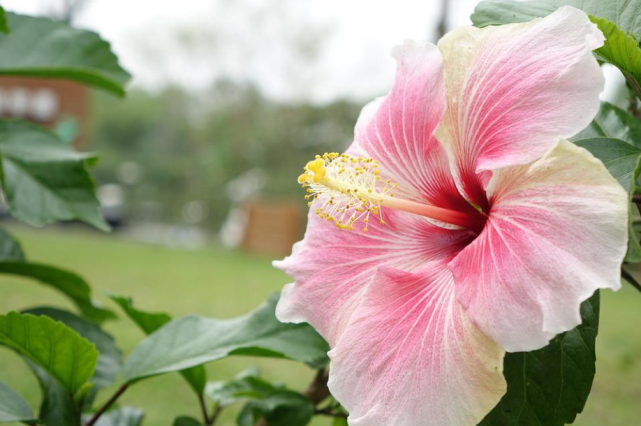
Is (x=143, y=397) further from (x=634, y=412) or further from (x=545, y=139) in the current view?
(x=545, y=139)

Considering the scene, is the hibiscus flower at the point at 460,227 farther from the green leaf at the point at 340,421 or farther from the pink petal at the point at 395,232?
the green leaf at the point at 340,421

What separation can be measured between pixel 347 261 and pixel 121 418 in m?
0.49

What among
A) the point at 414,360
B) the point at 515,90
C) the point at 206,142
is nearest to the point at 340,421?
the point at 414,360

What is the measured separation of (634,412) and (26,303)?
3.71 meters

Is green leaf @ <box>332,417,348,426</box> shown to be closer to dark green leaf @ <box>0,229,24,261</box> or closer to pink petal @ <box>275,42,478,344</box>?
pink petal @ <box>275,42,478,344</box>

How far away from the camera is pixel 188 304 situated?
4875 millimetres

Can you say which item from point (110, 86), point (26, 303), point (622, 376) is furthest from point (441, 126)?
point (26, 303)

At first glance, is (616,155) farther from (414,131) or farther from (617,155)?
(414,131)

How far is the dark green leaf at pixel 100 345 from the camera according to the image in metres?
0.76

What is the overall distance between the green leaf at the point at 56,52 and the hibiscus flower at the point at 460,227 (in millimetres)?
532

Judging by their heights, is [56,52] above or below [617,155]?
above

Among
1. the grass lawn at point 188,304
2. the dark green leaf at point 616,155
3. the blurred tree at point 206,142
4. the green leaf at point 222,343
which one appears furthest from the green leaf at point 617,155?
the blurred tree at point 206,142

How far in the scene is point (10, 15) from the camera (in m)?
0.95

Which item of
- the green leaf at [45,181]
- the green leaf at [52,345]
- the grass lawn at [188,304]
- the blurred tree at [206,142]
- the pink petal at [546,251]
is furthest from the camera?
the blurred tree at [206,142]
